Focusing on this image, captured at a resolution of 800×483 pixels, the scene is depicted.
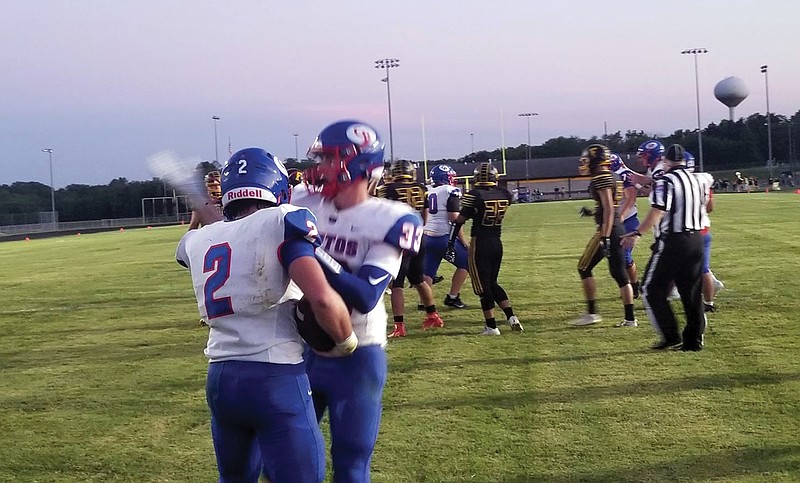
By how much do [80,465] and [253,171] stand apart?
3.13 metres

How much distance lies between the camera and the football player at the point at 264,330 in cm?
293

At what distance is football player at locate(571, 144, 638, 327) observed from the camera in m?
8.77

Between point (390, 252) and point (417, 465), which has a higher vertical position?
point (390, 252)

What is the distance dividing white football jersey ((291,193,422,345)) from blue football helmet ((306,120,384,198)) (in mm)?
137

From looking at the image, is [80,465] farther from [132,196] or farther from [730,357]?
[132,196]

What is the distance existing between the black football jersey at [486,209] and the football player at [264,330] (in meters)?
5.88

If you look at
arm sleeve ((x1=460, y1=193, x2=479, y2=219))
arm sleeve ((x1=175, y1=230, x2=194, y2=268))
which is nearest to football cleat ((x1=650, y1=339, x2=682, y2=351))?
arm sleeve ((x1=460, y1=193, x2=479, y2=219))

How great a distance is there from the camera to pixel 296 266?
2877 mm

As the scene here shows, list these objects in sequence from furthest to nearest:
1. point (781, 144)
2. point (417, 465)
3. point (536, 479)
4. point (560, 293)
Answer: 1. point (781, 144)
2. point (560, 293)
3. point (417, 465)
4. point (536, 479)

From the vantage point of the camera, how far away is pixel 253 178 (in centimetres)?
321

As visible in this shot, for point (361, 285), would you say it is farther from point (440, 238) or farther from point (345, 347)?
point (440, 238)

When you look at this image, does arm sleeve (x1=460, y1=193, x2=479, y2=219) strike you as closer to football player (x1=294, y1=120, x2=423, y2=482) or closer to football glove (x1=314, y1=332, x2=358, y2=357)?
football player (x1=294, y1=120, x2=423, y2=482)

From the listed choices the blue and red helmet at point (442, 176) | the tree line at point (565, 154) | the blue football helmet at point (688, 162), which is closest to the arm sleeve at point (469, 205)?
the blue football helmet at point (688, 162)

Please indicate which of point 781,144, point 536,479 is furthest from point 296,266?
point 781,144
